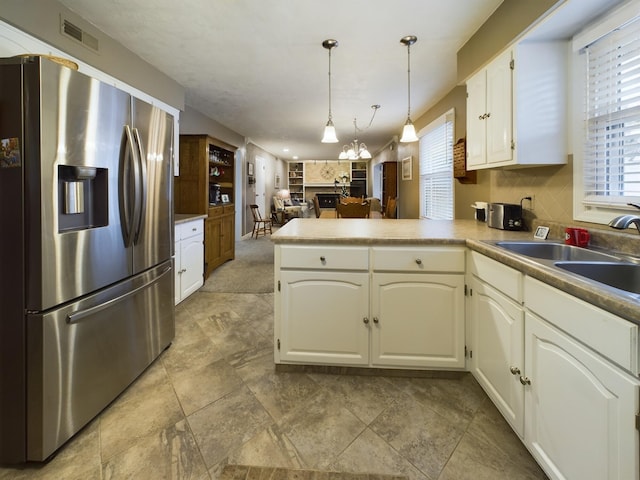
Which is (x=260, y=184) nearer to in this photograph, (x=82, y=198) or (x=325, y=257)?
(x=325, y=257)

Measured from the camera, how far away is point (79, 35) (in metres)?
2.36

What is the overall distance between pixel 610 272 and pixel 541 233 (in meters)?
0.64

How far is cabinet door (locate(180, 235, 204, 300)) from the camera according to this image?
346cm

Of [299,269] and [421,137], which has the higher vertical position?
[421,137]

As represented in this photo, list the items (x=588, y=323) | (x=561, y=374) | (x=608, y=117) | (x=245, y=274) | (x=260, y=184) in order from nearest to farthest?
(x=588, y=323), (x=561, y=374), (x=608, y=117), (x=245, y=274), (x=260, y=184)

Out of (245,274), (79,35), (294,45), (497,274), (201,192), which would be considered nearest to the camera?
(497,274)

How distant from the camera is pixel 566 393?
1101mm

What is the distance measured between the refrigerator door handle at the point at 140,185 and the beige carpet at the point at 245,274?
4.72 feet

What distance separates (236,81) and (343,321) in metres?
3.08

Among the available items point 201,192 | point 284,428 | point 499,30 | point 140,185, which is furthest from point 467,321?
point 201,192

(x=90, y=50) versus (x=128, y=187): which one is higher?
(x=90, y=50)

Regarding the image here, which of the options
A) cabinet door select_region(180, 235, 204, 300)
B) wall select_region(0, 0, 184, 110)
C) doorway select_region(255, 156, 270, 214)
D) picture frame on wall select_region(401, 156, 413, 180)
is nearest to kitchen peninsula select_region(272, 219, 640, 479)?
cabinet door select_region(180, 235, 204, 300)

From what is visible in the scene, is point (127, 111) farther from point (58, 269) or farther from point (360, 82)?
point (360, 82)

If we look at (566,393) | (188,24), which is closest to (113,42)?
(188,24)
